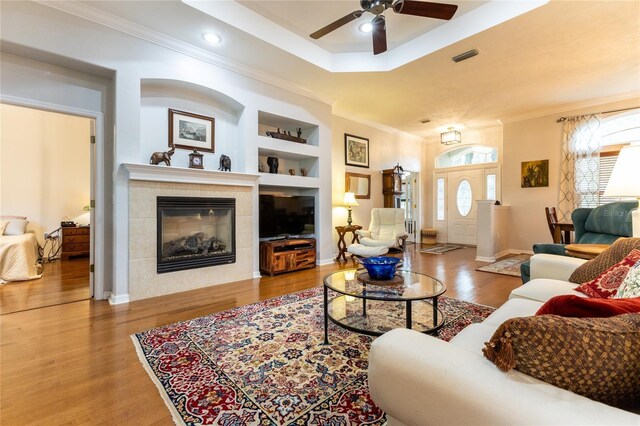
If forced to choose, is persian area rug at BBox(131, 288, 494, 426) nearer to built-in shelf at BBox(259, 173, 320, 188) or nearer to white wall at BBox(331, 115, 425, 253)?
built-in shelf at BBox(259, 173, 320, 188)

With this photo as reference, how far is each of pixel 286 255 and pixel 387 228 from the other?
2.27 metres

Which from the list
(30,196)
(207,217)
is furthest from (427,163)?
(30,196)

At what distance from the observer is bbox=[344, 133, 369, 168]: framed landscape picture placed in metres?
5.96

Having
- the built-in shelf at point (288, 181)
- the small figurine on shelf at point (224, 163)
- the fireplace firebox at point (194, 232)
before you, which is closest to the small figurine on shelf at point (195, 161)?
the small figurine on shelf at point (224, 163)

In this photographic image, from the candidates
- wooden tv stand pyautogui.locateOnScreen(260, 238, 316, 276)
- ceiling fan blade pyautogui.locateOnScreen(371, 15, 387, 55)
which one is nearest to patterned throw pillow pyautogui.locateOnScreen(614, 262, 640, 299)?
ceiling fan blade pyautogui.locateOnScreen(371, 15, 387, 55)

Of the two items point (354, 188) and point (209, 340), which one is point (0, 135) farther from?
point (354, 188)

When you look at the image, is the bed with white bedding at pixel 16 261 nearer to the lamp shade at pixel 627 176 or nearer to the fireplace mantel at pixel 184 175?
the fireplace mantel at pixel 184 175

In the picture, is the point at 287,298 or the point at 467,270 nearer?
the point at 287,298

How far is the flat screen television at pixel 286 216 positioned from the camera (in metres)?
4.34

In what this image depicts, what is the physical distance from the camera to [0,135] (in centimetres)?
479

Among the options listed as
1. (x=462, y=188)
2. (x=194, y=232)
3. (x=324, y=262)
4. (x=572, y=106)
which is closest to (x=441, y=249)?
(x=462, y=188)

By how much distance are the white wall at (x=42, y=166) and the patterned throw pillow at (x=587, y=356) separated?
7052 millimetres

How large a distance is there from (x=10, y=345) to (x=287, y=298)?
218 cm

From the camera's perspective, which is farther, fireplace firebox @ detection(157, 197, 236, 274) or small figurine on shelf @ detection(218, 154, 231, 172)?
small figurine on shelf @ detection(218, 154, 231, 172)
